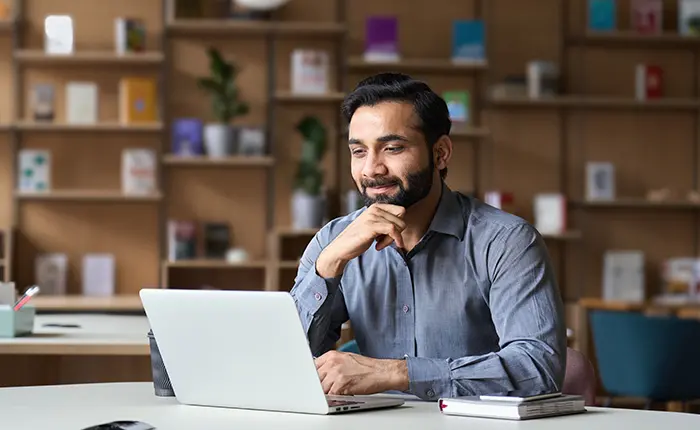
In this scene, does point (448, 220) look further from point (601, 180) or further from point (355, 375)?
point (601, 180)

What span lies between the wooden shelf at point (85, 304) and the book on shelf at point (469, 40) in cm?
239

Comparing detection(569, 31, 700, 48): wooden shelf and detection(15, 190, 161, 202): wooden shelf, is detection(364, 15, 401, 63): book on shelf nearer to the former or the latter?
detection(569, 31, 700, 48): wooden shelf

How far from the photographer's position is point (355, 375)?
6.88 feet

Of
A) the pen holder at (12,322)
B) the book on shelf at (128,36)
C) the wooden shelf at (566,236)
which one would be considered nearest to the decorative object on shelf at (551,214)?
the wooden shelf at (566,236)

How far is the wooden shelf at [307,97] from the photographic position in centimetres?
653

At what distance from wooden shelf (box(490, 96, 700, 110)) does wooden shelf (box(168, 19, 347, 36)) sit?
109 centimetres

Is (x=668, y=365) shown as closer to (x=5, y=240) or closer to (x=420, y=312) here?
(x=420, y=312)

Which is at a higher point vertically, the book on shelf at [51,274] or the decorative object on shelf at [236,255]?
the decorative object on shelf at [236,255]

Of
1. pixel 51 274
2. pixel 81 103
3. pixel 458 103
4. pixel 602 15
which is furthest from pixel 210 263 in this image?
pixel 602 15

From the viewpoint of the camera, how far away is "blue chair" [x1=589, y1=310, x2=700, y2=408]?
498 centimetres

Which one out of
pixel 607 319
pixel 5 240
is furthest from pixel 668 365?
pixel 5 240

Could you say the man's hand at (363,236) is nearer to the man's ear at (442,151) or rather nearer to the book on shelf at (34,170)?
the man's ear at (442,151)

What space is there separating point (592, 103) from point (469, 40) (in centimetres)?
87

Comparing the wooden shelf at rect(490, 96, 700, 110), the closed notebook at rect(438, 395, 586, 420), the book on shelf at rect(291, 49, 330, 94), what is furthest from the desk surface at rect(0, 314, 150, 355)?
the wooden shelf at rect(490, 96, 700, 110)
